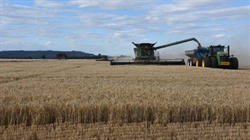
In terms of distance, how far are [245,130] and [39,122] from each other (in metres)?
4.04

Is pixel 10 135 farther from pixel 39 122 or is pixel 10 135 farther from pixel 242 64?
pixel 242 64

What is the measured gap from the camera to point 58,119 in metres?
7.66

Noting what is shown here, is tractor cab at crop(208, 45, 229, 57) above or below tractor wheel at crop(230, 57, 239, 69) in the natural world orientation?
above

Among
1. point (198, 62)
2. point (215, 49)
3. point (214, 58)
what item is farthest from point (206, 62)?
point (198, 62)

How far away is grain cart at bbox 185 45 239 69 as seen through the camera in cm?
3225

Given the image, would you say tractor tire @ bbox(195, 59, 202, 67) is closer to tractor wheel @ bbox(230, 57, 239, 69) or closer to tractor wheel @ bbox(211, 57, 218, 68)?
tractor wheel @ bbox(211, 57, 218, 68)

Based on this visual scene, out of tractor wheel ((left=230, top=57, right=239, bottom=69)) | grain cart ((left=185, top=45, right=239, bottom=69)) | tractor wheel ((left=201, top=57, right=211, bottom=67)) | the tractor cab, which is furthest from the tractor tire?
tractor wheel ((left=230, top=57, right=239, bottom=69))

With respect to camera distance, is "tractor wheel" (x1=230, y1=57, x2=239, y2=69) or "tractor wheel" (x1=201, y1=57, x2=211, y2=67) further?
"tractor wheel" (x1=201, y1=57, x2=211, y2=67)

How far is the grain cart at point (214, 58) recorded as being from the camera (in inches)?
1270

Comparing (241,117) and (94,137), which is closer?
(94,137)

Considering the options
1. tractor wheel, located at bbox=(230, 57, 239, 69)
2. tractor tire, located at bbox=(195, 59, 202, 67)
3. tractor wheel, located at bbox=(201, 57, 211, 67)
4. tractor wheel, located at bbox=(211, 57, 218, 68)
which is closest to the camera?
tractor wheel, located at bbox=(230, 57, 239, 69)

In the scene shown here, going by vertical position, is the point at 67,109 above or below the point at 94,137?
above

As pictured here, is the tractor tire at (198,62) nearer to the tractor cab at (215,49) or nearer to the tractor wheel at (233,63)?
the tractor cab at (215,49)

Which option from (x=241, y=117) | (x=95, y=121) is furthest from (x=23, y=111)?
(x=241, y=117)
